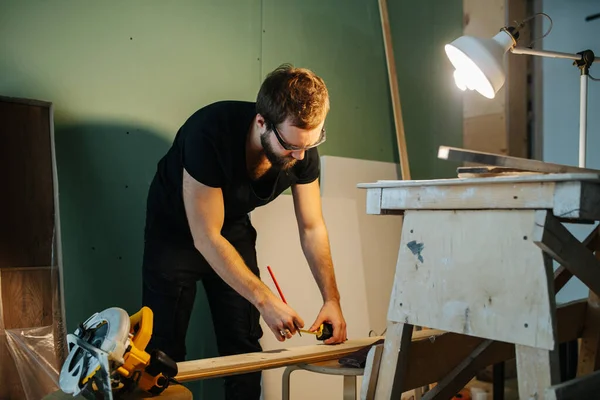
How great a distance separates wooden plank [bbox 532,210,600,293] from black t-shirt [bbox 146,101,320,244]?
0.88 meters

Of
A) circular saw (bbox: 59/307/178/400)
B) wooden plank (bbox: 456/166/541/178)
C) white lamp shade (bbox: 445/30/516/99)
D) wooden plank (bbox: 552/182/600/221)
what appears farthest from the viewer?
white lamp shade (bbox: 445/30/516/99)

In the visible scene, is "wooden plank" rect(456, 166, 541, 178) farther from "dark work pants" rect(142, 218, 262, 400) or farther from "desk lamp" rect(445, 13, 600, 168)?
"dark work pants" rect(142, 218, 262, 400)

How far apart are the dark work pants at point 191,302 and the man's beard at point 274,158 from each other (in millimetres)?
353

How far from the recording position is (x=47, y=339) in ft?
5.46

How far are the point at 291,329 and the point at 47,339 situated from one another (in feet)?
2.51

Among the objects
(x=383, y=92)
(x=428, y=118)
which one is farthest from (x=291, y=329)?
(x=428, y=118)

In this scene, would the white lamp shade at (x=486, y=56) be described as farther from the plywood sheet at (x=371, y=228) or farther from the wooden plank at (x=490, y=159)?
the plywood sheet at (x=371, y=228)

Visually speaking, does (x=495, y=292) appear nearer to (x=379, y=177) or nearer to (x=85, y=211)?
(x=85, y=211)

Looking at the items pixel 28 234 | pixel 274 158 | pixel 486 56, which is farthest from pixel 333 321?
pixel 28 234

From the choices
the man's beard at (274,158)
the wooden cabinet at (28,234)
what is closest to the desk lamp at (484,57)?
the man's beard at (274,158)

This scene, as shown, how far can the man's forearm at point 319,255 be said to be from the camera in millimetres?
1818

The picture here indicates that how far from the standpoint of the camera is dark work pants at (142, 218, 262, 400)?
5.93 feet

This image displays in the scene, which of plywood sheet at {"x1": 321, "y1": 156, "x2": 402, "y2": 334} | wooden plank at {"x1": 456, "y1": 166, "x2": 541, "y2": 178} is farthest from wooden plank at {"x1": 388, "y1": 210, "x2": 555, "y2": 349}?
plywood sheet at {"x1": 321, "y1": 156, "x2": 402, "y2": 334}

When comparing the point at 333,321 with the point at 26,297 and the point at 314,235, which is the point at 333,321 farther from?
the point at 26,297
